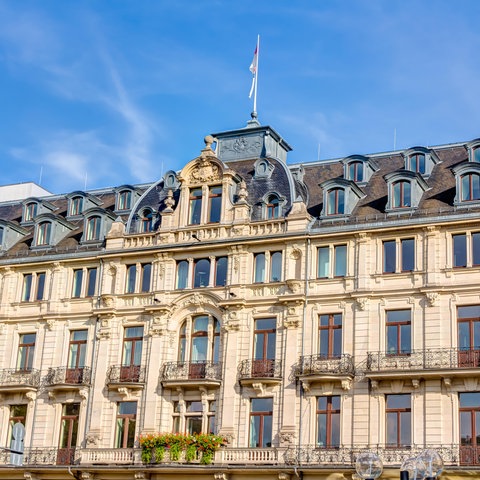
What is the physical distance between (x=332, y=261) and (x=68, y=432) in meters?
14.9

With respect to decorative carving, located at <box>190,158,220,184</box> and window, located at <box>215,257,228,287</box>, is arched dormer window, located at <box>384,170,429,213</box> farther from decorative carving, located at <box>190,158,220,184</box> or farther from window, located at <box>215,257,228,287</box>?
decorative carving, located at <box>190,158,220,184</box>

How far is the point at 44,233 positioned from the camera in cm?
5038

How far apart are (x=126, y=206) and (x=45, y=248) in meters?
4.75

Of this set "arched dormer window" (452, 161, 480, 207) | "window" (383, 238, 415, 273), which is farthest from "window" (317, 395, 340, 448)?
"arched dormer window" (452, 161, 480, 207)

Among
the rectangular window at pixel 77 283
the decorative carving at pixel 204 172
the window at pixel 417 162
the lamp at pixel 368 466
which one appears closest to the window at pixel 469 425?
the window at pixel 417 162

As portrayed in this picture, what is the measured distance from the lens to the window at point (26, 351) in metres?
48.0

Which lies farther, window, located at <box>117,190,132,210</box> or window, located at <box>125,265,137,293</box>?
window, located at <box>117,190,132,210</box>

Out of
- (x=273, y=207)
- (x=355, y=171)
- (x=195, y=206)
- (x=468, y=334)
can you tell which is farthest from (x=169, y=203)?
(x=468, y=334)

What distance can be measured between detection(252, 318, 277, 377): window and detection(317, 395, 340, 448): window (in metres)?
2.76

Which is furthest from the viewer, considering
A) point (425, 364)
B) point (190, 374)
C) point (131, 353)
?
point (131, 353)

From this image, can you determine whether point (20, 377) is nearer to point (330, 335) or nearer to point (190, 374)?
point (190, 374)

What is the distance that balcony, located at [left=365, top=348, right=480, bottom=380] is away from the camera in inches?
1513

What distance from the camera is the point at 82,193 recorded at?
→ 52562mm

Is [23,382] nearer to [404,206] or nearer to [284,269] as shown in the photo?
[284,269]
